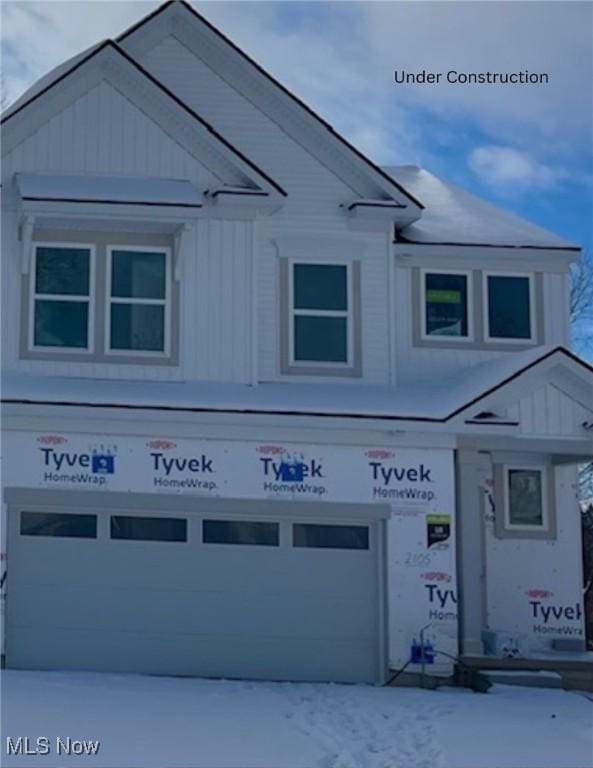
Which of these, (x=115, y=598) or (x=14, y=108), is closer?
(x=115, y=598)

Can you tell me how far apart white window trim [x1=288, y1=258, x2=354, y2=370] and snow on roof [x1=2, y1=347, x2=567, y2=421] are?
344 millimetres

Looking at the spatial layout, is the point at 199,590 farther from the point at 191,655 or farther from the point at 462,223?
the point at 462,223

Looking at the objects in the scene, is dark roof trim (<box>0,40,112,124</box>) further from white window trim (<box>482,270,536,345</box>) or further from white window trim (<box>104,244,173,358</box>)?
white window trim (<box>482,270,536,345</box>)

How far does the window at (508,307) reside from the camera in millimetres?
18469

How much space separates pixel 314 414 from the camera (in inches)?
617

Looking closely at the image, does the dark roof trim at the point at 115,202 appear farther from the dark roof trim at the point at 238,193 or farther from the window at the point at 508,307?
the window at the point at 508,307

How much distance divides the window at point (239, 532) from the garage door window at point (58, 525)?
1.38 metres

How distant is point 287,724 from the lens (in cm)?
1204

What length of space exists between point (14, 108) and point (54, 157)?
84 centimetres

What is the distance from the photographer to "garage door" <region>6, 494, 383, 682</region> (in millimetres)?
15281

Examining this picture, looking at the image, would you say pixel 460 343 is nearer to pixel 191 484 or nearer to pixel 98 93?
pixel 191 484

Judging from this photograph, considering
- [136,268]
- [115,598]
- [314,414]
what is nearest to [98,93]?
[136,268]

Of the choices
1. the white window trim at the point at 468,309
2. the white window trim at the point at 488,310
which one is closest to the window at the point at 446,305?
the white window trim at the point at 468,309

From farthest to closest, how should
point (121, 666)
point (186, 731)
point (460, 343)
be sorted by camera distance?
point (460, 343) → point (121, 666) → point (186, 731)
